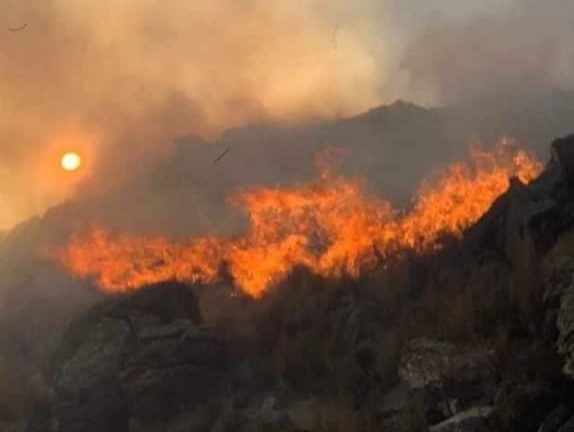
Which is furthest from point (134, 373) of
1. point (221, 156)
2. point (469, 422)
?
point (221, 156)

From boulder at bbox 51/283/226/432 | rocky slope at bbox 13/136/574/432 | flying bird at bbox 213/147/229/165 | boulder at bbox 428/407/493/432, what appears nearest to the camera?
boulder at bbox 428/407/493/432

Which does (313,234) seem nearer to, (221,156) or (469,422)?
(221,156)

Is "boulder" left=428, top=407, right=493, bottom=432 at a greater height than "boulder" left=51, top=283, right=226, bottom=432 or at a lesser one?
lesser

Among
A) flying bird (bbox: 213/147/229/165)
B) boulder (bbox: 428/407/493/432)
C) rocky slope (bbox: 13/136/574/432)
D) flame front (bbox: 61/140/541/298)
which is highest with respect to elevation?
flying bird (bbox: 213/147/229/165)

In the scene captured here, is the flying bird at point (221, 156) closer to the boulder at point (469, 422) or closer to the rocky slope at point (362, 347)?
the rocky slope at point (362, 347)

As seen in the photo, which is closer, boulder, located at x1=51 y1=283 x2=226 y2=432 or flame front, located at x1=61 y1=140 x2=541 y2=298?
boulder, located at x1=51 y1=283 x2=226 y2=432

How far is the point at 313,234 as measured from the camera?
36.4 meters

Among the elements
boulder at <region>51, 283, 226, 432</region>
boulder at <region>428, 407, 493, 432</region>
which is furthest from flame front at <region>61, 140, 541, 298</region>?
boulder at <region>428, 407, 493, 432</region>

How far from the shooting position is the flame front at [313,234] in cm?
3288

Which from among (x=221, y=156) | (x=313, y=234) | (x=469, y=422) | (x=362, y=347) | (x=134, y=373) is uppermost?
(x=221, y=156)

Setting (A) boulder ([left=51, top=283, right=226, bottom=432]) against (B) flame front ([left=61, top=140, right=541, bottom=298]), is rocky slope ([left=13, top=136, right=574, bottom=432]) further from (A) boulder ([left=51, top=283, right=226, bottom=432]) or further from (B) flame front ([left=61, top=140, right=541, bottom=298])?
(B) flame front ([left=61, top=140, right=541, bottom=298])

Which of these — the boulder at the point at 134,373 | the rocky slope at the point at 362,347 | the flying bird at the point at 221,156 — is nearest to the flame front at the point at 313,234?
the rocky slope at the point at 362,347

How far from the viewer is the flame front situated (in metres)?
32.9

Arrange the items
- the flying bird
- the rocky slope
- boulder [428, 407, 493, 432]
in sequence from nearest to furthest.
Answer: boulder [428, 407, 493, 432] < the rocky slope < the flying bird
